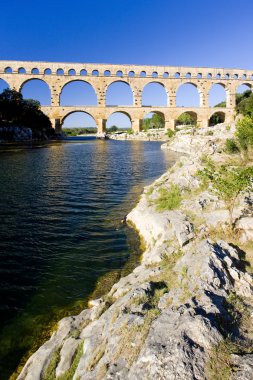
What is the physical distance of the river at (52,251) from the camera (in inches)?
224

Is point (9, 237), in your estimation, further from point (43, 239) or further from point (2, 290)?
point (2, 290)

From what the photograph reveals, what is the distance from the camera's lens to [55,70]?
66.7 meters

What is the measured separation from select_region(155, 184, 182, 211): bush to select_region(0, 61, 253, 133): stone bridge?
2298 inches

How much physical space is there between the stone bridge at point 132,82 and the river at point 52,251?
53378mm

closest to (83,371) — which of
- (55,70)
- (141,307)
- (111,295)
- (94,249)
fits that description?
(141,307)

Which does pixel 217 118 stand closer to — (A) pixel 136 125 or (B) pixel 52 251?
(A) pixel 136 125

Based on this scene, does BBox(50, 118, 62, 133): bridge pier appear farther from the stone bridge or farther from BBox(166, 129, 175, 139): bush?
BBox(166, 129, 175, 139): bush

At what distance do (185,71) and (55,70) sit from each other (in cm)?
3067

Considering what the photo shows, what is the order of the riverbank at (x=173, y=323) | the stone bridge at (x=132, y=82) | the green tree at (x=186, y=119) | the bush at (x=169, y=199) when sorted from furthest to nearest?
1. the green tree at (x=186, y=119)
2. the stone bridge at (x=132, y=82)
3. the bush at (x=169, y=199)
4. the riverbank at (x=173, y=323)

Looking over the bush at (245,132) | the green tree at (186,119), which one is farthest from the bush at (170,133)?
the bush at (245,132)

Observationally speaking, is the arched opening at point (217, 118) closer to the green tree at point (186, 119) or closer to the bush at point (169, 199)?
the green tree at point (186, 119)

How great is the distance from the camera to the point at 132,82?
70312 mm

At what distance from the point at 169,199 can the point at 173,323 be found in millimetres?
6948

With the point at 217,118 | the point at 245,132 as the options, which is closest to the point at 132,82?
the point at 217,118
